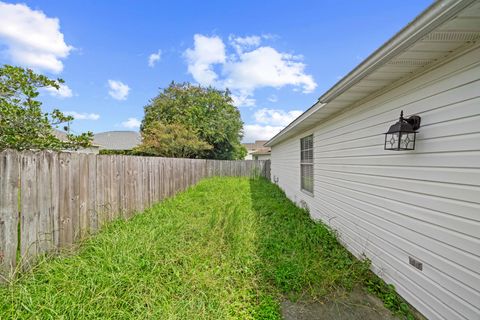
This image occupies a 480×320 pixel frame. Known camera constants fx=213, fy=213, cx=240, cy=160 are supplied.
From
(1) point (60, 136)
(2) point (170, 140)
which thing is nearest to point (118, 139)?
(2) point (170, 140)

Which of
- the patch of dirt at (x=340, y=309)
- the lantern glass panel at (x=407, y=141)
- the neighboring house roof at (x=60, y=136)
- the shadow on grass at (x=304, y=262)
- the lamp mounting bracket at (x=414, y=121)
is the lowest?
the patch of dirt at (x=340, y=309)

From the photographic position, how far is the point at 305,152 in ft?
20.6

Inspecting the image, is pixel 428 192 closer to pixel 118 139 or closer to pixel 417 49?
pixel 417 49

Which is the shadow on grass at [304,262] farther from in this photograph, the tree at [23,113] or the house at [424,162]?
the tree at [23,113]

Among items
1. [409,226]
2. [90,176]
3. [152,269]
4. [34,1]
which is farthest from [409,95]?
[34,1]

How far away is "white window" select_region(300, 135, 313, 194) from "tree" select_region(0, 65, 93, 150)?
19.2 ft

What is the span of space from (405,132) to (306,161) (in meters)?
4.02

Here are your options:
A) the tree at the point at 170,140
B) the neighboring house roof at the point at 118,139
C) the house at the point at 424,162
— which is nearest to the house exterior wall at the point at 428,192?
the house at the point at 424,162

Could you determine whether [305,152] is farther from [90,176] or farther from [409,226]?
[90,176]

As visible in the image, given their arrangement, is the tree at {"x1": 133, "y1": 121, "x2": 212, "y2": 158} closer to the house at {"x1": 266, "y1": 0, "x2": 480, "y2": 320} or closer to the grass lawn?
the grass lawn

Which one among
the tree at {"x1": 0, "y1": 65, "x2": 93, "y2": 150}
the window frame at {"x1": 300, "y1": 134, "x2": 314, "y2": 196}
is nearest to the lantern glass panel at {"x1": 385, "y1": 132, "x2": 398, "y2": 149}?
the window frame at {"x1": 300, "y1": 134, "x2": 314, "y2": 196}

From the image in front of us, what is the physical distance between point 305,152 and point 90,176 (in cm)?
521

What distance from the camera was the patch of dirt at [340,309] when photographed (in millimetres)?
2084

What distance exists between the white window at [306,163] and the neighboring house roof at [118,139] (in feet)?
73.1
